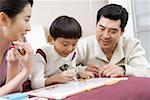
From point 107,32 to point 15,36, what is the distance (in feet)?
2.01

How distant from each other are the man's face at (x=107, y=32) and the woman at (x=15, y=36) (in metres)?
0.53

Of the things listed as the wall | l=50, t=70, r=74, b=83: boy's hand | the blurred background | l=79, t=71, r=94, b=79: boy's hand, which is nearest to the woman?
l=50, t=70, r=74, b=83: boy's hand

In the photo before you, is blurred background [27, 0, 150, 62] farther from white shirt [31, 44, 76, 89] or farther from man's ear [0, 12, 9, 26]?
man's ear [0, 12, 9, 26]

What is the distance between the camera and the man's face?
141 cm

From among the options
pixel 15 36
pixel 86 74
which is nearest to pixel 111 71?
pixel 86 74

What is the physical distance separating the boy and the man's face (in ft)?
0.96

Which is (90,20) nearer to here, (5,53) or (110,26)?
(110,26)

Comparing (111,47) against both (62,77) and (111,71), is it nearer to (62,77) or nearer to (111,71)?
(111,71)

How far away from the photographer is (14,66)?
997mm

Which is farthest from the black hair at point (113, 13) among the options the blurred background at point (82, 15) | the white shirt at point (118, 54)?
the blurred background at point (82, 15)

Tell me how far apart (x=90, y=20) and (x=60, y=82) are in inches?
50.8

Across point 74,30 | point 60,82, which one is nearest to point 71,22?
point 74,30

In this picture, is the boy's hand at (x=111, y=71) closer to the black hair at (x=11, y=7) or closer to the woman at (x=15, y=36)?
the woman at (x=15, y=36)

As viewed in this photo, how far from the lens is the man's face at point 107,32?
4.61ft
